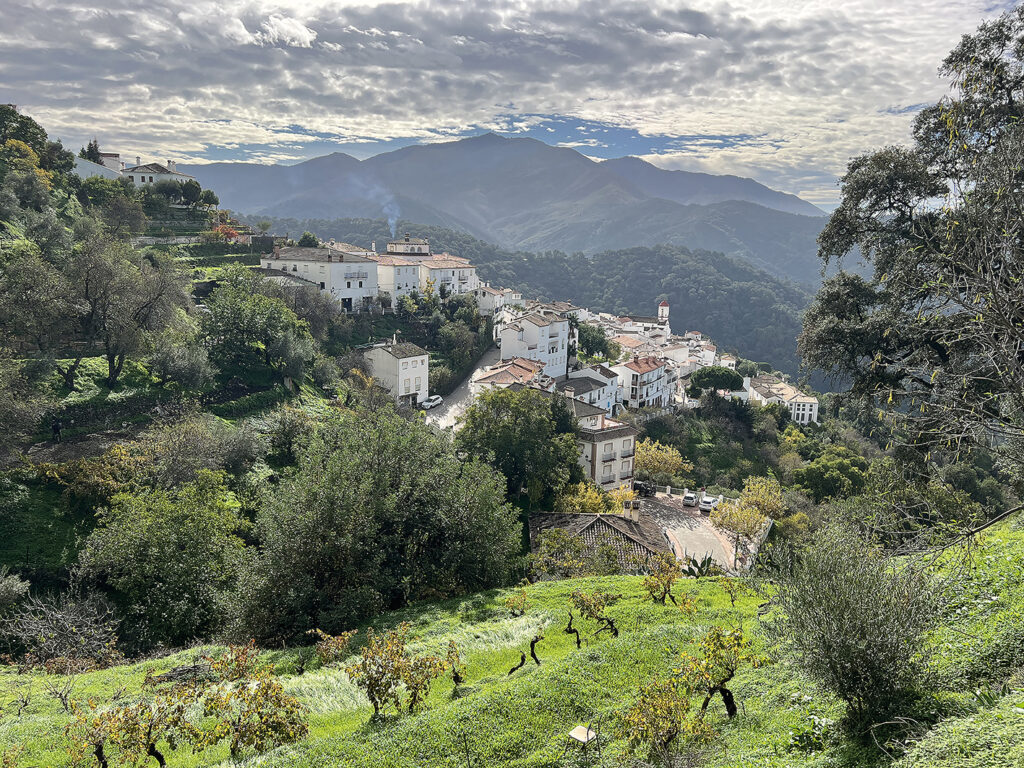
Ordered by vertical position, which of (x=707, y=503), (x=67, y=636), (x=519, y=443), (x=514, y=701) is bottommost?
(x=707, y=503)

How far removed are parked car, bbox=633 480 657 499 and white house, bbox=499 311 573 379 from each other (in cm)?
1982

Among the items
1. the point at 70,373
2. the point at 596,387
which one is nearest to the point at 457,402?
the point at 596,387

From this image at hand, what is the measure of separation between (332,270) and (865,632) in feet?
202

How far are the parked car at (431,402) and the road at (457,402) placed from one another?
0.44 metres

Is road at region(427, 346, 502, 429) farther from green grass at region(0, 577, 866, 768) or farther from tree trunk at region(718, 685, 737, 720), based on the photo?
tree trunk at region(718, 685, 737, 720)

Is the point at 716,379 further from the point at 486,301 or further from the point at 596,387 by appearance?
the point at 486,301

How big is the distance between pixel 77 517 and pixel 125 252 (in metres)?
26.1

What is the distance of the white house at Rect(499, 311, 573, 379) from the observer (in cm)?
6297

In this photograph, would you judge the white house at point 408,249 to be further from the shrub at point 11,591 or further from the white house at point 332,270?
the shrub at point 11,591

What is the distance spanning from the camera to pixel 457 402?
187 feet

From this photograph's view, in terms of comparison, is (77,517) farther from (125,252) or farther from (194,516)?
(125,252)

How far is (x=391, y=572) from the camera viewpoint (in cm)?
1909

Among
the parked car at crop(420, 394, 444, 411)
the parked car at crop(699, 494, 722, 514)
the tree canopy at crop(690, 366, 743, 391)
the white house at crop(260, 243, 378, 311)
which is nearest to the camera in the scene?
the parked car at crop(699, 494, 722, 514)

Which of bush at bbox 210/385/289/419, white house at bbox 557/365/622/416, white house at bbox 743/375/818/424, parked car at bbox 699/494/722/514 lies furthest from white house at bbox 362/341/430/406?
white house at bbox 743/375/818/424
